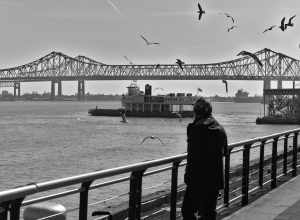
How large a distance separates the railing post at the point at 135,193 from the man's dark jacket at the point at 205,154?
1.79 feet

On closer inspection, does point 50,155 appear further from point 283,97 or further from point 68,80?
point 68,80

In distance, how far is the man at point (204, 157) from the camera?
5.40 metres

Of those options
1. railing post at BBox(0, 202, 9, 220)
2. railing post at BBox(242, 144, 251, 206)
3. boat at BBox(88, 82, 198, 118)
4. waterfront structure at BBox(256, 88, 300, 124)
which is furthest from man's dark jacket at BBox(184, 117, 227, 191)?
boat at BBox(88, 82, 198, 118)

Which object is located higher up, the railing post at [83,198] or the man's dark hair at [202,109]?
the man's dark hair at [202,109]

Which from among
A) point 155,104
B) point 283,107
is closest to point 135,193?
point 283,107

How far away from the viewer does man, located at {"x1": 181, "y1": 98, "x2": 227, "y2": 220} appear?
17.7ft

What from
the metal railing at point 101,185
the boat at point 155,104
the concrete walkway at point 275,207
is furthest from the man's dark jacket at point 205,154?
the boat at point 155,104

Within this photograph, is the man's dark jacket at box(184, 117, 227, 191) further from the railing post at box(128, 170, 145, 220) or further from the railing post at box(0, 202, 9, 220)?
the railing post at box(0, 202, 9, 220)

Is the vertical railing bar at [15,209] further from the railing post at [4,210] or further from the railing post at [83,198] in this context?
the railing post at [83,198]

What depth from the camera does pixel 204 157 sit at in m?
5.45

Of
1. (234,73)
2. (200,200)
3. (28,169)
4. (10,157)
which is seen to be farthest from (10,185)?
(234,73)

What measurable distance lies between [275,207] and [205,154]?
219cm

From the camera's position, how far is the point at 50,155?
35469mm

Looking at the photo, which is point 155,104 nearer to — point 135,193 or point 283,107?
point 283,107
